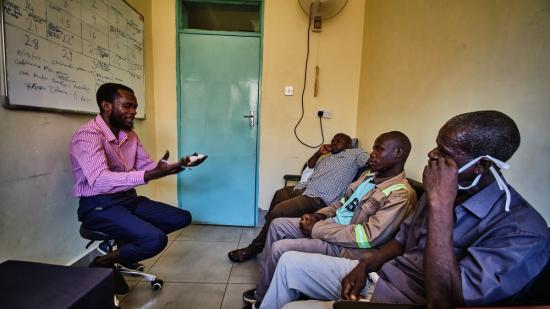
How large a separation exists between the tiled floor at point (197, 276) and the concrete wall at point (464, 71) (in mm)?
1435

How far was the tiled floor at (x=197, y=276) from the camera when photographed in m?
1.67

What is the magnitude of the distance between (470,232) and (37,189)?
2041 mm

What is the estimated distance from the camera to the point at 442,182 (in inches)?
32.7

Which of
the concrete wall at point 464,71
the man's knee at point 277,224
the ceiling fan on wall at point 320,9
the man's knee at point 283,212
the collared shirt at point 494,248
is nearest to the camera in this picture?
the collared shirt at point 494,248

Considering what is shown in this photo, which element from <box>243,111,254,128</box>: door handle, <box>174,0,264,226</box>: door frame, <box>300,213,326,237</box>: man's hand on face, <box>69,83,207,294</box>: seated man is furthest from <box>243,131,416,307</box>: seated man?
<box>243,111,254,128</box>: door handle

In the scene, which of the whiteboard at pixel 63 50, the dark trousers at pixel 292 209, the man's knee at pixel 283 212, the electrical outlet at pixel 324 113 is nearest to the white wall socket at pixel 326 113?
the electrical outlet at pixel 324 113

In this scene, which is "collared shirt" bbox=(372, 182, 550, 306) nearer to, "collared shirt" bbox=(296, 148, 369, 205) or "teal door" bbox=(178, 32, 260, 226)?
"collared shirt" bbox=(296, 148, 369, 205)

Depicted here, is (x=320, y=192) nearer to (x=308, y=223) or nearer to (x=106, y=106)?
(x=308, y=223)

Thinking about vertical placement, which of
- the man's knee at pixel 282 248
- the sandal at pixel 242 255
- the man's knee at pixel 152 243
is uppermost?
the man's knee at pixel 282 248

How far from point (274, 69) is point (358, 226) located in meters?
1.99

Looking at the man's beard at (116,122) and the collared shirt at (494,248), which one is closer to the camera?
the collared shirt at (494,248)

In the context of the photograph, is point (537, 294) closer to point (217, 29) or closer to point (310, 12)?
point (310, 12)

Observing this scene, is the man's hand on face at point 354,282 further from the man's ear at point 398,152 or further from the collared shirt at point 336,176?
the collared shirt at point 336,176

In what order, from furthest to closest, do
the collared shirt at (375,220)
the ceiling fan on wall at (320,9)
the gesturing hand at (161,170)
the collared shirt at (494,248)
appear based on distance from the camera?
the ceiling fan on wall at (320,9), the gesturing hand at (161,170), the collared shirt at (375,220), the collared shirt at (494,248)
